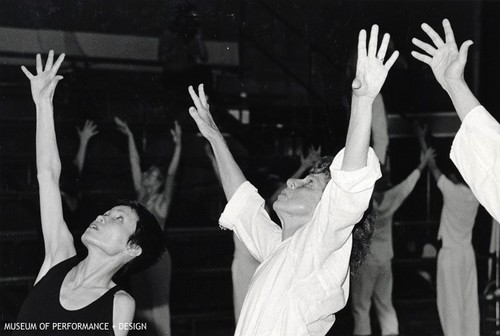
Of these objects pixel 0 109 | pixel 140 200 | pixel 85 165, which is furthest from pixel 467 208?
pixel 0 109

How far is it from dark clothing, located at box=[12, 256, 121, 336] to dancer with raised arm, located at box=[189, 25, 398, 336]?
A: 339 mm

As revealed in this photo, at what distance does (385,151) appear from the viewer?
266 cm

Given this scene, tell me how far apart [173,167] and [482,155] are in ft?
4.01

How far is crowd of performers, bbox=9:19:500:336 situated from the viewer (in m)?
1.46

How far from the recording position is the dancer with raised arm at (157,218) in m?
2.40

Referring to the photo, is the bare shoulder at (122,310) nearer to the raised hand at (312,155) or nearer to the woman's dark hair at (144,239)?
the woman's dark hair at (144,239)

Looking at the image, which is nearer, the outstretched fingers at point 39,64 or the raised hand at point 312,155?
the outstretched fingers at point 39,64

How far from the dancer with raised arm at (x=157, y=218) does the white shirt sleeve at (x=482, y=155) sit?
116 centimetres

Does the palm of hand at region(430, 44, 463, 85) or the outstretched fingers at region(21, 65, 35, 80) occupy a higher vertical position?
the outstretched fingers at region(21, 65, 35, 80)

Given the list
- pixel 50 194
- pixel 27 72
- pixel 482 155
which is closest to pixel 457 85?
pixel 482 155

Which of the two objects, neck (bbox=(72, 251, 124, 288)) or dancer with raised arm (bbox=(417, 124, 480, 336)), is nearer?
neck (bbox=(72, 251, 124, 288))

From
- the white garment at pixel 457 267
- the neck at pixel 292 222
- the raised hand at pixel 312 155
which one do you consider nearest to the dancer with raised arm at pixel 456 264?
the white garment at pixel 457 267

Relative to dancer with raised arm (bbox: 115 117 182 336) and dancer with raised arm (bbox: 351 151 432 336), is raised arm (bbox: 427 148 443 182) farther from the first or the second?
dancer with raised arm (bbox: 115 117 182 336)

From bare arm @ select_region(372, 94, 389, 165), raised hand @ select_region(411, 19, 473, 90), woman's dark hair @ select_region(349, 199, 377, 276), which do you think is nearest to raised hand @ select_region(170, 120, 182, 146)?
bare arm @ select_region(372, 94, 389, 165)
